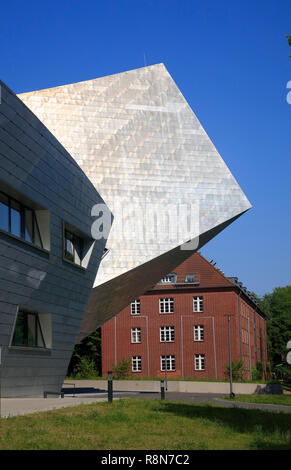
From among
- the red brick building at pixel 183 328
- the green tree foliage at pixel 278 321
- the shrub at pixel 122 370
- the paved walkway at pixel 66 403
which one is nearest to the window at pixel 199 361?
the red brick building at pixel 183 328

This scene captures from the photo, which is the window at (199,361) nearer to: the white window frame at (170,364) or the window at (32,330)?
the white window frame at (170,364)

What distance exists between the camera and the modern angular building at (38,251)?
60.3ft

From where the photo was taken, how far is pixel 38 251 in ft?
67.9

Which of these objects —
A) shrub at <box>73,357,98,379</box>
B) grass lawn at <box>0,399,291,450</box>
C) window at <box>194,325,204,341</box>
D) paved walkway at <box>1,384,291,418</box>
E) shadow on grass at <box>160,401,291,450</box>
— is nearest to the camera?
grass lawn at <box>0,399,291,450</box>

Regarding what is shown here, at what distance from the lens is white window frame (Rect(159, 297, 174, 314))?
62.8 m

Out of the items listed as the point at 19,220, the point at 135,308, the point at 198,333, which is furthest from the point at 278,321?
the point at 19,220

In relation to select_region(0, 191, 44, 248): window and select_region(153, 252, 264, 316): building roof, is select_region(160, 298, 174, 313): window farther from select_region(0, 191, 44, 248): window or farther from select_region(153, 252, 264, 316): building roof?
select_region(0, 191, 44, 248): window

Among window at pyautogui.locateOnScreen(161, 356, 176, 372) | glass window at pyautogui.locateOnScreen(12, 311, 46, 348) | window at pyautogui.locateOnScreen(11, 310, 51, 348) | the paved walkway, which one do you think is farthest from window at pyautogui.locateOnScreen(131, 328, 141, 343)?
glass window at pyautogui.locateOnScreen(12, 311, 46, 348)

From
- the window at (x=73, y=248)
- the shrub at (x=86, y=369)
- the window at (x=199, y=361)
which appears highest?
the window at (x=73, y=248)

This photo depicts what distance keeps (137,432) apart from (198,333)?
5148 cm

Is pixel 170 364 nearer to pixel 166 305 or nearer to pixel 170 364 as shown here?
pixel 170 364

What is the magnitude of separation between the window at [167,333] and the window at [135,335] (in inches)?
94.8

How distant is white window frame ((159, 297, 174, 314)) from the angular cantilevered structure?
32.1 meters

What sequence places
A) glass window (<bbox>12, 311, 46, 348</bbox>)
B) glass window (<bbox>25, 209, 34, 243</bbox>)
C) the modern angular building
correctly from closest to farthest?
1. the modern angular building
2. glass window (<bbox>12, 311, 46, 348</bbox>)
3. glass window (<bbox>25, 209, 34, 243</bbox>)
